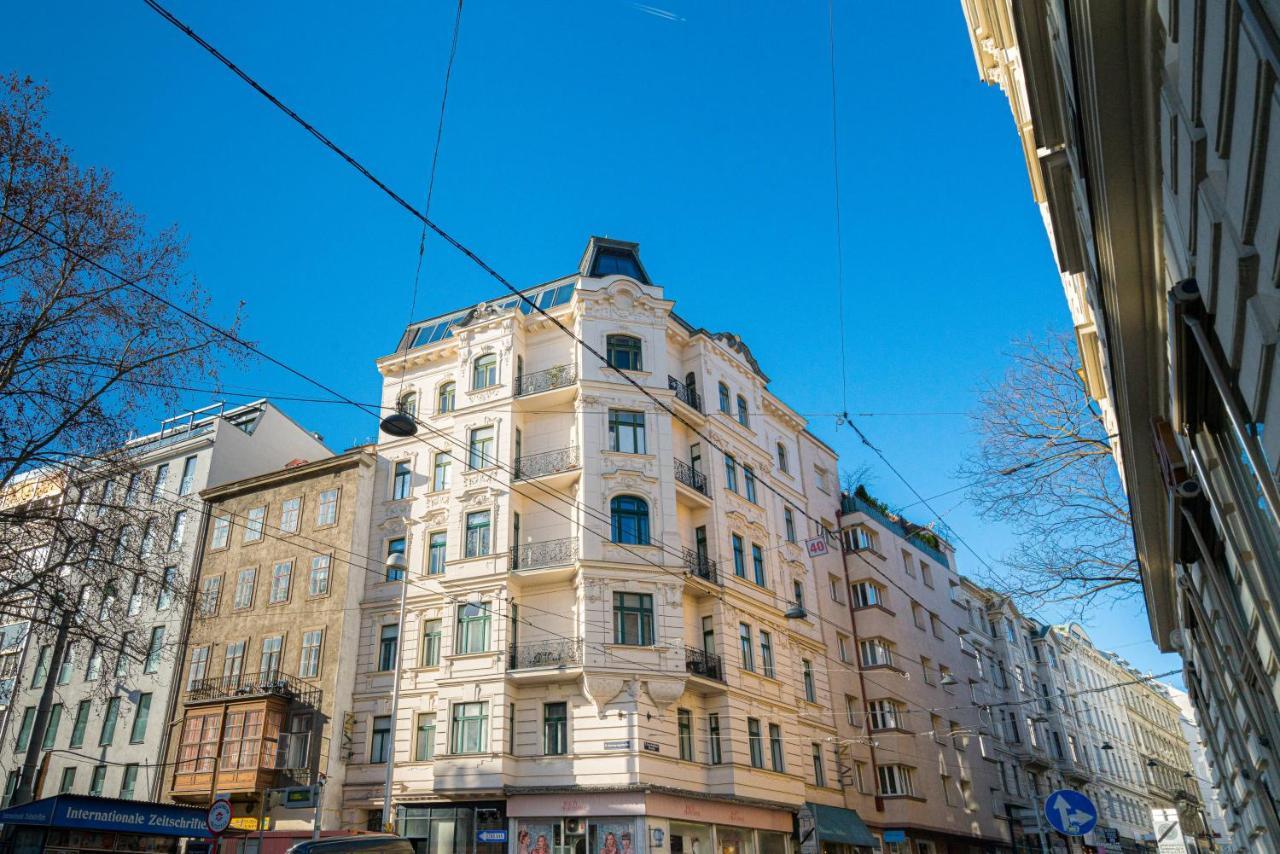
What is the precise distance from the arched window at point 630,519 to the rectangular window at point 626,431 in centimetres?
191

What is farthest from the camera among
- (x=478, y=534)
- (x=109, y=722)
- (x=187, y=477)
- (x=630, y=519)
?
(x=187, y=477)

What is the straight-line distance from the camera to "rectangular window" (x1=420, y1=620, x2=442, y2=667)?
29891 mm

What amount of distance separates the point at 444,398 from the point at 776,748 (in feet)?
58.4

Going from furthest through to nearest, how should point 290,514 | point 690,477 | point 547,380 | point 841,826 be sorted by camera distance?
point 290,514 → point 547,380 → point 690,477 → point 841,826

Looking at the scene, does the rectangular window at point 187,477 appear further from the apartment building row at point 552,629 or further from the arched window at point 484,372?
the arched window at point 484,372

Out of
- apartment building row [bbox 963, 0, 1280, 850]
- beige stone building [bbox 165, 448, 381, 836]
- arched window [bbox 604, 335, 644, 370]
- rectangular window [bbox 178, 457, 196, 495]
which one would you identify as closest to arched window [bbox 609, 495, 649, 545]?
arched window [bbox 604, 335, 644, 370]

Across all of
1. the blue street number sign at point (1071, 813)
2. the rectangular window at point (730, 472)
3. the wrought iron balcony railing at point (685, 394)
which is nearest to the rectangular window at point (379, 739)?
the rectangular window at point (730, 472)

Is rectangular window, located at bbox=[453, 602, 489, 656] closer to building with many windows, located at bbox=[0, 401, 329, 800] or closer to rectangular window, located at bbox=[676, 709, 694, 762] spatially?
rectangular window, located at bbox=[676, 709, 694, 762]

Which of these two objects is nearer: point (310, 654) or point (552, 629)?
point (552, 629)

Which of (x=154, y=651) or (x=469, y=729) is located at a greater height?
(x=154, y=651)

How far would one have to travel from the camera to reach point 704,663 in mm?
29281

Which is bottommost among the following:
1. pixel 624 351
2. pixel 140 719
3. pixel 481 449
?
pixel 140 719

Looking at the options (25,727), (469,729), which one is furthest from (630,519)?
(25,727)

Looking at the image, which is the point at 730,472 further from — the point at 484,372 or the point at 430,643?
the point at 430,643
